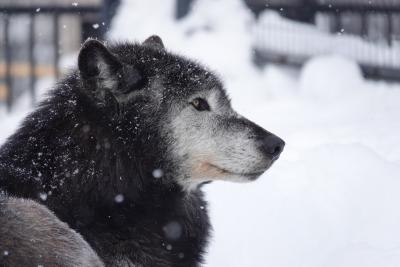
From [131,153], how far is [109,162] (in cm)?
13

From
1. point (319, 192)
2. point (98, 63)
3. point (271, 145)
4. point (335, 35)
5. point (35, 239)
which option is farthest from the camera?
point (335, 35)

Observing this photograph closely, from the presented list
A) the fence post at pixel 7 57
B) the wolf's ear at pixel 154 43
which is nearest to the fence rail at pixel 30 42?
the fence post at pixel 7 57

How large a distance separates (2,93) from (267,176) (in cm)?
564

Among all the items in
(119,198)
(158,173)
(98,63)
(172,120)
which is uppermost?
(98,63)

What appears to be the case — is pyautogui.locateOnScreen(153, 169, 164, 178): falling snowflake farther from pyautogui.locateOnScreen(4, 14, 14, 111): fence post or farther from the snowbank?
pyautogui.locateOnScreen(4, 14, 14, 111): fence post

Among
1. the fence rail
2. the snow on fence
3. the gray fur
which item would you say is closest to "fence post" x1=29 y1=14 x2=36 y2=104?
the fence rail

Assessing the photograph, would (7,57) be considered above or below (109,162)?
below

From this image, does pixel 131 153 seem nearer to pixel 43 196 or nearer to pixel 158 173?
pixel 158 173

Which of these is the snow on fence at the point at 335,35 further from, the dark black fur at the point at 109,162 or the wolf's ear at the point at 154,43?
the dark black fur at the point at 109,162

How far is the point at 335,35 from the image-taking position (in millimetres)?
10445

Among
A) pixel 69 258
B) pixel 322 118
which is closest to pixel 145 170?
pixel 69 258

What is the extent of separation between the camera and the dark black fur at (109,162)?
3627 mm

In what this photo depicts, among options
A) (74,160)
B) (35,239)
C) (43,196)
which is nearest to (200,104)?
(74,160)

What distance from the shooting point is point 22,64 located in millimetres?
10211
